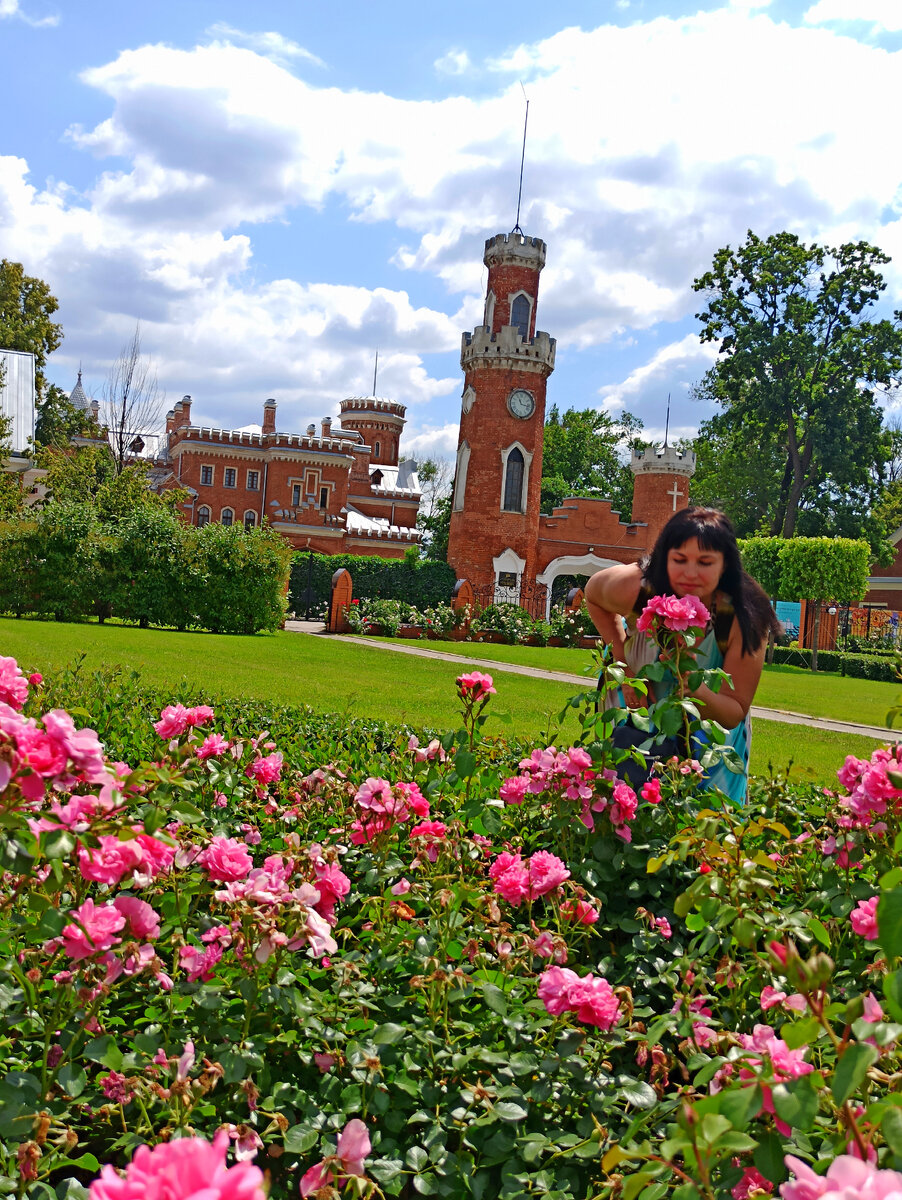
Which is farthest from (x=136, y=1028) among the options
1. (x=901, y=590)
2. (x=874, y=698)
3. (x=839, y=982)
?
(x=901, y=590)

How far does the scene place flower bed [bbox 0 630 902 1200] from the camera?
1.55 meters

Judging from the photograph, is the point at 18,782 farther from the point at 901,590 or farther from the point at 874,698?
the point at 901,590

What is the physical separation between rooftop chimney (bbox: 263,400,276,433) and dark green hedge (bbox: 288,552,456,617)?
48.9ft

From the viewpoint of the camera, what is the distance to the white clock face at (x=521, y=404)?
34844 mm

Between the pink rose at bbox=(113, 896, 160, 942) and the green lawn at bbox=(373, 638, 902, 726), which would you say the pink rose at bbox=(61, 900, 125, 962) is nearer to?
the pink rose at bbox=(113, 896, 160, 942)

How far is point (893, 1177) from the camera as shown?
889 mm

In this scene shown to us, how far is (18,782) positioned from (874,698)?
58.7ft

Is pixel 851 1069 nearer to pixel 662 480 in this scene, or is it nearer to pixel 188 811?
pixel 188 811

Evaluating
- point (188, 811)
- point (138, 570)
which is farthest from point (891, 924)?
point (138, 570)

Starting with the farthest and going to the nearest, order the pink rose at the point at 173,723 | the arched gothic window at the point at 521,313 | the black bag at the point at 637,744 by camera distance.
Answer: the arched gothic window at the point at 521,313 → the black bag at the point at 637,744 → the pink rose at the point at 173,723

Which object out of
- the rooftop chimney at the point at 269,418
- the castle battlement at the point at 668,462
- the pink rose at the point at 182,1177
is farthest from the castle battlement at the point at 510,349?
the pink rose at the point at 182,1177

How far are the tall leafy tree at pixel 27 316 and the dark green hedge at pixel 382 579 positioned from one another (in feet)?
59.8

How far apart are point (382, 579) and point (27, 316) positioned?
22307 mm

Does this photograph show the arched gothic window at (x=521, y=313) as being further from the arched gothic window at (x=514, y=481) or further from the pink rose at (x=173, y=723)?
the pink rose at (x=173, y=723)
